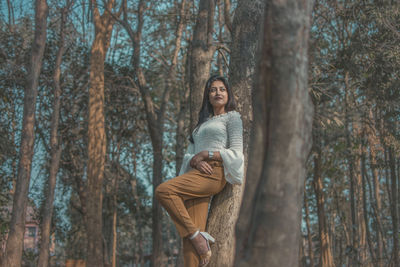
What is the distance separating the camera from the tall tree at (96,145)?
10.2m

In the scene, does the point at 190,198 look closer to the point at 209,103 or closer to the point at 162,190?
the point at 162,190

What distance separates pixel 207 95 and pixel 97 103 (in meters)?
7.52

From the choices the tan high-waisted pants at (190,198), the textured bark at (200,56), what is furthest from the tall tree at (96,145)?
the tan high-waisted pants at (190,198)

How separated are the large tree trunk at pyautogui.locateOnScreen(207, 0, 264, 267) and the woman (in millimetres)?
86

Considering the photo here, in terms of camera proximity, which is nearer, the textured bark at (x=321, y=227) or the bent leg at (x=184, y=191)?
the bent leg at (x=184, y=191)

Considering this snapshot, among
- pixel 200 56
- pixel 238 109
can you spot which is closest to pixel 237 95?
Answer: pixel 238 109

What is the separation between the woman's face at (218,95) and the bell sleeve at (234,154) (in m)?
0.24

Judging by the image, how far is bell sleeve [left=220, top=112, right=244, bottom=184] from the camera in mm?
3760

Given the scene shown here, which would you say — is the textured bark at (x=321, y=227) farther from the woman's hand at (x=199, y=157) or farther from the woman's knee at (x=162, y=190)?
the woman's knee at (x=162, y=190)

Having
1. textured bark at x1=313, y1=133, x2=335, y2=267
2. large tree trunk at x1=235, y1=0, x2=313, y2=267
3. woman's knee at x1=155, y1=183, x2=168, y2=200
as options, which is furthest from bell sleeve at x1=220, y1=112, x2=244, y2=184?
textured bark at x1=313, y1=133, x2=335, y2=267

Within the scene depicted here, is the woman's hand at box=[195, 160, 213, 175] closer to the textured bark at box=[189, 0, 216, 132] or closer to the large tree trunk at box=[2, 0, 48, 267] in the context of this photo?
the textured bark at box=[189, 0, 216, 132]

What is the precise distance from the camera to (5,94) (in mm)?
14070

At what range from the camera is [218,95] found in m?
4.12

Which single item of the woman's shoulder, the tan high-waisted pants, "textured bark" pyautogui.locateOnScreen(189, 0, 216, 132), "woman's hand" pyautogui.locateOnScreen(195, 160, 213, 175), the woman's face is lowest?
A: the tan high-waisted pants
